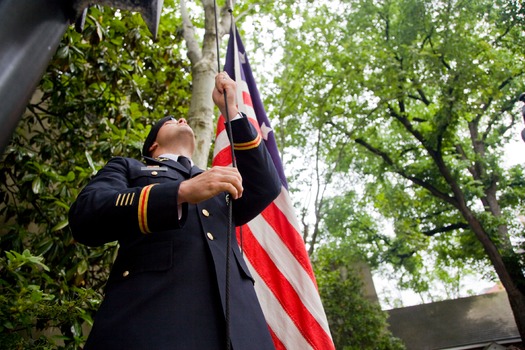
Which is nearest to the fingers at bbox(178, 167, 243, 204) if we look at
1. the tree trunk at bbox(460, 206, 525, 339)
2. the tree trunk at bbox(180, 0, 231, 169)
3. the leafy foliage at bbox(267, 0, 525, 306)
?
the tree trunk at bbox(180, 0, 231, 169)

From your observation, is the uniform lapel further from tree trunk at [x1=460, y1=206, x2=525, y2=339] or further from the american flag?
tree trunk at [x1=460, y1=206, x2=525, y2=339]

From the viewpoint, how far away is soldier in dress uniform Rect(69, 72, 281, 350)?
50.1 inches

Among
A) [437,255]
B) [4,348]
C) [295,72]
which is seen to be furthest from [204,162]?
[437,255]

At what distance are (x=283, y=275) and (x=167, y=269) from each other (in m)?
1.34

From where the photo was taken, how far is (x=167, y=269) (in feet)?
4.57

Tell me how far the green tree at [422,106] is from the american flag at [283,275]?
6812mm

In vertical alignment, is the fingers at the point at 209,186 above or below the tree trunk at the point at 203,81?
below

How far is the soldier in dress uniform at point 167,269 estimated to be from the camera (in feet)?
4.18

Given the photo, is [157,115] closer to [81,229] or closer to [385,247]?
[81,229]

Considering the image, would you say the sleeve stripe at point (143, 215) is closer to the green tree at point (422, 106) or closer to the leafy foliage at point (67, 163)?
the leafy foliage at point (67, 163)

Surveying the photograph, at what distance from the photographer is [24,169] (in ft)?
10.7

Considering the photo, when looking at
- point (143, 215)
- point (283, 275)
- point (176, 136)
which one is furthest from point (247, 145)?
point (283, 275)

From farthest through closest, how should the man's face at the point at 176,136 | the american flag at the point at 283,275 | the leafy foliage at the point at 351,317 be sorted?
the leafy foliage at the point at 351,317
the american flag at the point at 283,275
the man's face at the point at 176,136

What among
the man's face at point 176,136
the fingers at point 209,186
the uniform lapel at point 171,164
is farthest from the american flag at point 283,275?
the fingers at point 209,186
